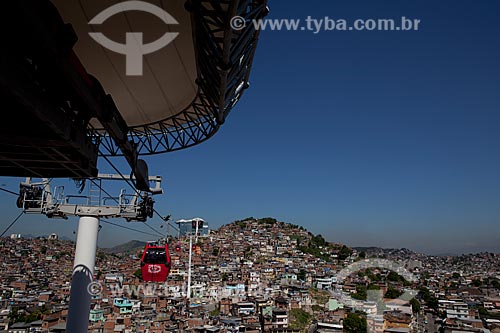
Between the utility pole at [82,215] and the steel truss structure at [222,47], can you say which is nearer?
the steel truss structure at [222,47]

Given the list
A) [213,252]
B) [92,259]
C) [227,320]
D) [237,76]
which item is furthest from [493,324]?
[213,252]

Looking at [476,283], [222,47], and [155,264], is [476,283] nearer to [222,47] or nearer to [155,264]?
[155,264]

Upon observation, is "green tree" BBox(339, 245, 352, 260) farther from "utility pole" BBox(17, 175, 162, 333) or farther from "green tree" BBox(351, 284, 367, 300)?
"utility pole" BBox(17, 175, 162, 333)

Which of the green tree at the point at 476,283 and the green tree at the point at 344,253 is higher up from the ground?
the green tree at the point at 344,253

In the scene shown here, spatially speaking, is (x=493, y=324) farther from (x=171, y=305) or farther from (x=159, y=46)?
(x=159, y=46)

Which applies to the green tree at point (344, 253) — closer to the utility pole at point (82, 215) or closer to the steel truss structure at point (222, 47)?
the utility pole at point (82, 215)

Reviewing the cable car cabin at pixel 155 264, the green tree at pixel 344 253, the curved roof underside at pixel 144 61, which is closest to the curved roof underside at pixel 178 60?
the curved roof underside at pixel 144 61
